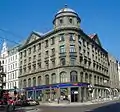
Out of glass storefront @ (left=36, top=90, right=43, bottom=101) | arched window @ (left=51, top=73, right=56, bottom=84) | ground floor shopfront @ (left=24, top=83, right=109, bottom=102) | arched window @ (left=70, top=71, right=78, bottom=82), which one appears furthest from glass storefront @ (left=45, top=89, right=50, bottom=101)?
arched window @ (left=70, top=71, right=78, bottom=82)

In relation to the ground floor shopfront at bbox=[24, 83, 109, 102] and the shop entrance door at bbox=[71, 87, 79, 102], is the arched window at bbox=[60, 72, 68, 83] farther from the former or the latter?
the shop entrance door at bbox=[71, 87, 79, 102]

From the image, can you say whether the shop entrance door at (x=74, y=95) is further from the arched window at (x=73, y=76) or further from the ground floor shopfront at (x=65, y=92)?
the arched window at (x=73, y=76)

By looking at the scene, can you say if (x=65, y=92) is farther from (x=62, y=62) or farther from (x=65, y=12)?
(x=65, y=12)

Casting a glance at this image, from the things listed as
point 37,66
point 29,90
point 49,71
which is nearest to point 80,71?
point 49,71

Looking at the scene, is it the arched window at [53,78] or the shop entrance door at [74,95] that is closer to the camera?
the shop entrance door at [74,95]

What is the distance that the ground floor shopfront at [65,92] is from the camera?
188ft

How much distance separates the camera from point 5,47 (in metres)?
92.8

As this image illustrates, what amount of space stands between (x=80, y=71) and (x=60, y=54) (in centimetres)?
643

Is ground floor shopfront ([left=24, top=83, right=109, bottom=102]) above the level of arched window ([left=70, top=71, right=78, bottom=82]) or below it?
below

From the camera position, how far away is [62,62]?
195 ft

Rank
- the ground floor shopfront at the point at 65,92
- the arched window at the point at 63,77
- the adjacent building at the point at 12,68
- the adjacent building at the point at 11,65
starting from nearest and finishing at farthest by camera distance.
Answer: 1. the ground floor shopfront at the point at 65,92
2. the arched window at the point at 63,77
3. the adjacent building at the point at 12,68
4. the adjacent building at the point at 11,65

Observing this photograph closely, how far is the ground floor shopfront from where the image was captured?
5731cm

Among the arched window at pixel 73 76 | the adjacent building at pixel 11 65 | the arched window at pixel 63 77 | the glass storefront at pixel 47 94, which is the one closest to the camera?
the arched window at pixel 73 76

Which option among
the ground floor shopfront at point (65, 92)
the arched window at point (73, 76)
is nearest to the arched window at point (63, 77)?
the ground floor shopfront at point (65, 92)
